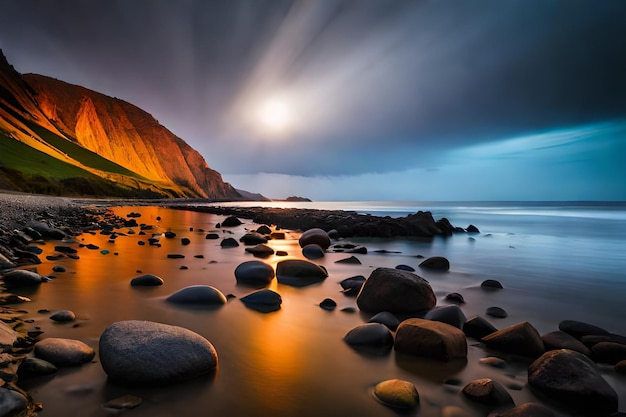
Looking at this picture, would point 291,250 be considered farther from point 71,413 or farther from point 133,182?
point 133,182

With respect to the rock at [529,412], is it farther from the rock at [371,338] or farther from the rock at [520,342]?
the rock at [371,338]

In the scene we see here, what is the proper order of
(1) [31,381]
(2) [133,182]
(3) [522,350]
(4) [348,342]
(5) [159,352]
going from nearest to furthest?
(1) [31,381] → (5) [159,352] → (3) [522,350] → (4) [348,342] → (2) [133,182]

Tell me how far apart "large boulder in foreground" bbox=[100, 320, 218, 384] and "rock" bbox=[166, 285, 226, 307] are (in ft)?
6.20

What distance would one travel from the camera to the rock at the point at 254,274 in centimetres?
671

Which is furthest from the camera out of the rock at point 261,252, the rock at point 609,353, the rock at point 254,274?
the rock at point 261,252

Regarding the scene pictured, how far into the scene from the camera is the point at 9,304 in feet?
14.8

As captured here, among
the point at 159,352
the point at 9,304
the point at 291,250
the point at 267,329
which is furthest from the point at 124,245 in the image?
the point at 159,352

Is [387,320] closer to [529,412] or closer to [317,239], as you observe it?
→ [529,412]

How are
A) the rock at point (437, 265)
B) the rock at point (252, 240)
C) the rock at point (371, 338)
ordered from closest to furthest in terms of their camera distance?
1. the rock at point (371, 338)
2. the rock at point (437, 265)
3. the rock at point (252, 240)

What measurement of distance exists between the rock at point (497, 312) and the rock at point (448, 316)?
92 centimetres

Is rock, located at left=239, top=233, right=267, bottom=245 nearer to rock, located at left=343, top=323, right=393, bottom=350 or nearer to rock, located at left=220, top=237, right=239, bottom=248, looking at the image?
rock, located at left=220, top=237, right=239, bottom=248

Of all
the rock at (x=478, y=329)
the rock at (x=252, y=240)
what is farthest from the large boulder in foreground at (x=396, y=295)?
the rock at (x=252, y=240)

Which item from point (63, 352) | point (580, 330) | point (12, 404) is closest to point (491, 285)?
point (580, 330)

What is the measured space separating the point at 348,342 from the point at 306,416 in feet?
4.77
